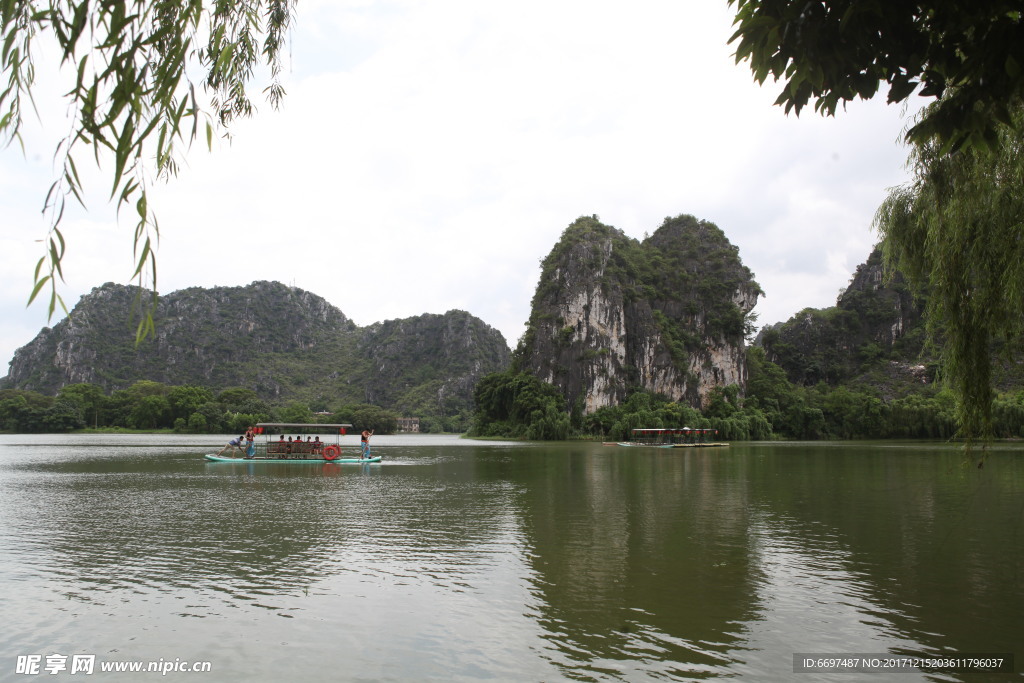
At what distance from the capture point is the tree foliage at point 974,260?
8023 millimetres

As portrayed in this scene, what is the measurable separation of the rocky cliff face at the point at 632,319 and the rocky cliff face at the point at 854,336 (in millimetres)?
14285

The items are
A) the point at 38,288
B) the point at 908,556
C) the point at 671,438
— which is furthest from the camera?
the point at 671,438

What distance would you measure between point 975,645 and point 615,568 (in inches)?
193

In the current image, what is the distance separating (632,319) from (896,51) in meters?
96.0

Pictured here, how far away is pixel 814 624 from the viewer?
7973mm

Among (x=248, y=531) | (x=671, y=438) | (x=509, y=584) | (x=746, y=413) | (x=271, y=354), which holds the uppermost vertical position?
(x=271, y=354)

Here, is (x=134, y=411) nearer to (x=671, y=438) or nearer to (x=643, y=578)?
(x=671, y=438)

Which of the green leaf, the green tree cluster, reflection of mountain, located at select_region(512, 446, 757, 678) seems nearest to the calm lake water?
reflection of mountain, located at select_region(512, 446, 757, 678)

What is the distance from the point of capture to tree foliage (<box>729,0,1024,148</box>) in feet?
13.1

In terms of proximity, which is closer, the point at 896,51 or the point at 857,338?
the point at 896,51

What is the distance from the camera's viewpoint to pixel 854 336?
106 metres

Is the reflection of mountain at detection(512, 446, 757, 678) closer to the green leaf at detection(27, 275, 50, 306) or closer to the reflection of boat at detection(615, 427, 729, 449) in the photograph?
the green leaf at detection(27, 275, 50, 306)

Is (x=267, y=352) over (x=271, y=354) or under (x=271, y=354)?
over

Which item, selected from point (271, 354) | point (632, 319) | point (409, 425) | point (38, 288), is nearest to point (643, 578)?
point (38, 288)
